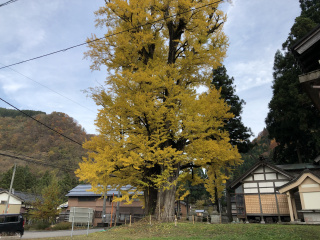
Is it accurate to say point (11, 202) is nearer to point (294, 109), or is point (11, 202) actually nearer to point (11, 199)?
point (11, 199)

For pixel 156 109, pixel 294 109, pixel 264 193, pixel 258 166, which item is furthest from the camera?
pixel 294 109

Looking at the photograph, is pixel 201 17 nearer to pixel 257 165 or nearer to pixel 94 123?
pixel 94 123

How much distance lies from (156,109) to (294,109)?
1739 cm

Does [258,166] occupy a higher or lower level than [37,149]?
lower

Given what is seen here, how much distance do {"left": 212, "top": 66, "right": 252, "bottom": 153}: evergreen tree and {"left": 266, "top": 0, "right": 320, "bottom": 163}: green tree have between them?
3723mm

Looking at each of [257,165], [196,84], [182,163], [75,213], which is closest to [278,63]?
[257,165]

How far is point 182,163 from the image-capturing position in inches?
514

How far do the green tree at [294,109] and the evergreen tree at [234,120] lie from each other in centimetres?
372

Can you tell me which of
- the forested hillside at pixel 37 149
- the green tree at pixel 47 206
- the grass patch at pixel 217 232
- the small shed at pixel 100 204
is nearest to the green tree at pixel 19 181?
the forested hillside at pixel 37 149

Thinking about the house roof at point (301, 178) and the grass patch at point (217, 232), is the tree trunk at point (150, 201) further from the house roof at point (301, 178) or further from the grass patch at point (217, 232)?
the house roof at point (301, 178)

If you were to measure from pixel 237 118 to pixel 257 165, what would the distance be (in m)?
6.72

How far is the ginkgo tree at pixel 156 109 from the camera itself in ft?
35.5

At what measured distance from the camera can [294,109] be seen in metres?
21.9

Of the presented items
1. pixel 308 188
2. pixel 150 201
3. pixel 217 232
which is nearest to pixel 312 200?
pixel 308 188
